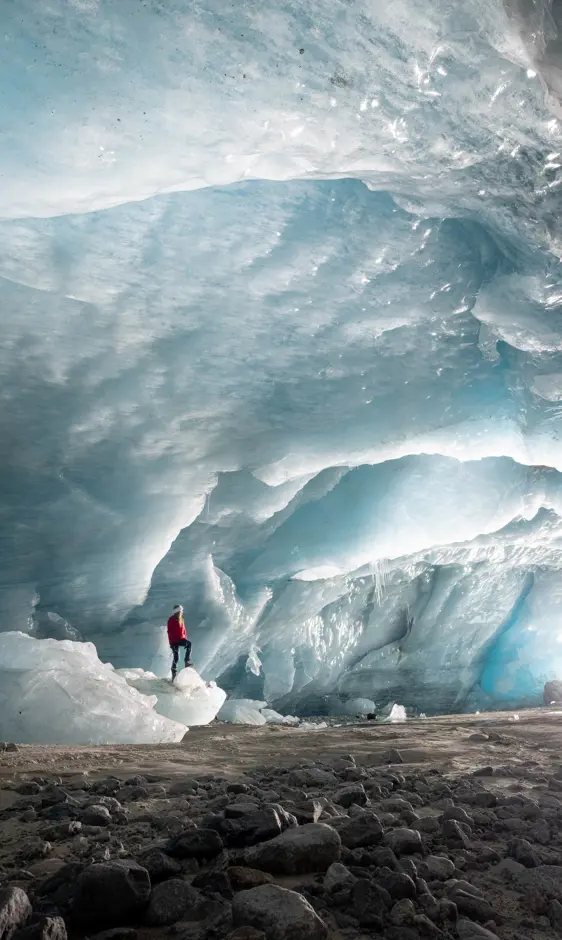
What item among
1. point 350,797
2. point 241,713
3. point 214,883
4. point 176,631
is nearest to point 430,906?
point 214,883

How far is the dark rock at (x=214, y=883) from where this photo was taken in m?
1.17

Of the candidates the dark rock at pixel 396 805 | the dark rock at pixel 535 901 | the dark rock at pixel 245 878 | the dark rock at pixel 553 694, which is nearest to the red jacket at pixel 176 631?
the dark rock at pixel 396 805

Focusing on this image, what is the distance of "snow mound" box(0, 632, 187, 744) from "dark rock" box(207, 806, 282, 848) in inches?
130

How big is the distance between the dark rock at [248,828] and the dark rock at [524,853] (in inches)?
22.9

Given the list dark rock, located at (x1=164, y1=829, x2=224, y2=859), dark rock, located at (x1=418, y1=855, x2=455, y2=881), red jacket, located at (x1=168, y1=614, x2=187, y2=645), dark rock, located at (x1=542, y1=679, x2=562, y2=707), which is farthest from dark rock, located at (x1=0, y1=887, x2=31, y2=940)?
dark rock, located at (x1=542, y1=679, x2=562, y2=707)

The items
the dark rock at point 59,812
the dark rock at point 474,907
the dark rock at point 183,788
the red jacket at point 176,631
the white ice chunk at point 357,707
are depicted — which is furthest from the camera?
the white ice chunk at point 357,707

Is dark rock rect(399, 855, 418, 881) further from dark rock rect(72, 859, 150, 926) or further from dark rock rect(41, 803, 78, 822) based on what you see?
dark rock rect(41, 803, 78, 822)

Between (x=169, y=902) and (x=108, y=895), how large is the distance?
0.38ft

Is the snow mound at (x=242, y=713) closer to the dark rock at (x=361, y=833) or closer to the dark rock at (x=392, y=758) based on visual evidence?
the dark rock at (x=392, y=758)

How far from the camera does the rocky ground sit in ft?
3.50

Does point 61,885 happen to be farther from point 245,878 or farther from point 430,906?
point 430,906

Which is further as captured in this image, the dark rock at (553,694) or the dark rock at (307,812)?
the dark rock at (553,694)

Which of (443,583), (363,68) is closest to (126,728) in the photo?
(363,68)

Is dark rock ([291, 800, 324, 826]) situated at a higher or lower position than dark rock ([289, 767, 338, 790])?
higher
